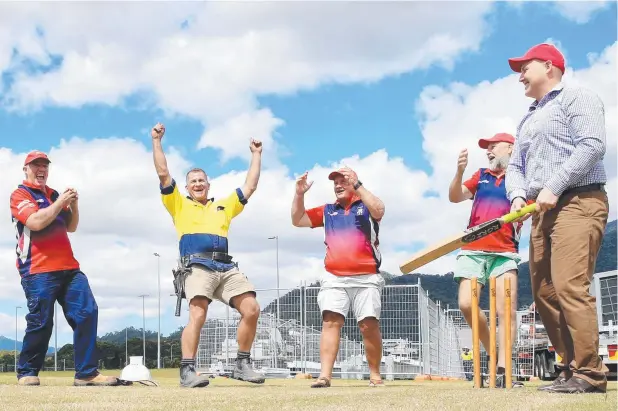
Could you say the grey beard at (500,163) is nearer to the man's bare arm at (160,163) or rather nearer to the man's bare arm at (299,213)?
the man's bare arm at (299,213)

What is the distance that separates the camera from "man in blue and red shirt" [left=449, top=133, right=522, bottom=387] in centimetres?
779

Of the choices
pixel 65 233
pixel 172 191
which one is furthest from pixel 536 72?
pixel 65 233

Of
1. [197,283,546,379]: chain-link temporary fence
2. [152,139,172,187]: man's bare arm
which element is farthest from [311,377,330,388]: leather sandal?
[197,283,546,379]: chain-link temporary fence

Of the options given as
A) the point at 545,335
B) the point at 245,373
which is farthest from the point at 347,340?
the point at 245,373

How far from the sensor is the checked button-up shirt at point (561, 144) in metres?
5.57

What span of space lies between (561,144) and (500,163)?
241 centimetres

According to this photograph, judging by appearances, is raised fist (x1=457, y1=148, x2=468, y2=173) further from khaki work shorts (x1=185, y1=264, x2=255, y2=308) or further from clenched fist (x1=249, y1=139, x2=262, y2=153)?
khaki work shorts (x1=185, y1=264, x2=255, y2=308)

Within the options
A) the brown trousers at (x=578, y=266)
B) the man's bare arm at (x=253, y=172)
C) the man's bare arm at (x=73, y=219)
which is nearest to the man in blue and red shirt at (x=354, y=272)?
the man's bare arm at (x=253, y=172)

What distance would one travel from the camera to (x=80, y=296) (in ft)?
26.4

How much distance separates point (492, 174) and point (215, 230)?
2.81 m

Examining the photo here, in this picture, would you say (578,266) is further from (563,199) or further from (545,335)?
(545,335)

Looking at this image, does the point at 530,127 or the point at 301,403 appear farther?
Answer: the point at 530,127

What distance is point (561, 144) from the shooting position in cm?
578

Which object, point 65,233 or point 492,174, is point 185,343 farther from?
point 492,174
